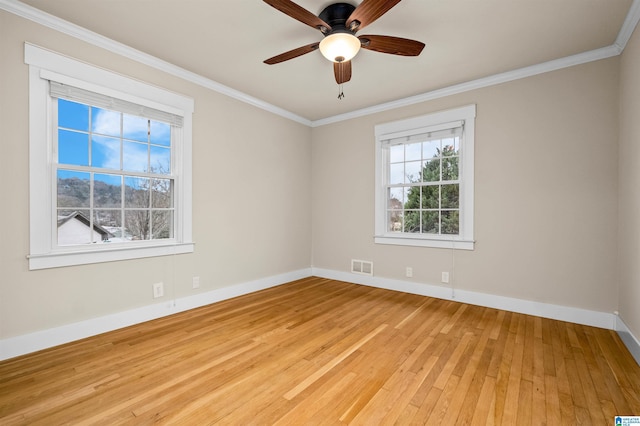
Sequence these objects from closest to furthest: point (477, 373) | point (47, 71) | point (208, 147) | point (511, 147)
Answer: point (477, 373)
point (47, 71)
point (511, 147)
point (208, 147)

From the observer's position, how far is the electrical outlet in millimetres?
3157

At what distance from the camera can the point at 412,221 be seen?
14.0 ft

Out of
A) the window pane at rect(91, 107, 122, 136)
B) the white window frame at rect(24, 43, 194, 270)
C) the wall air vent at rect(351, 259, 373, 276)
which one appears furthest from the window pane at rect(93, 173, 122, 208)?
the wall air vent at rect(351, 259, 373, 276)

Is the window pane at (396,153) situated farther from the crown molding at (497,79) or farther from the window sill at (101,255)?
the window sill at (101,255)

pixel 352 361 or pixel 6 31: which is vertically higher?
pixel 6 31

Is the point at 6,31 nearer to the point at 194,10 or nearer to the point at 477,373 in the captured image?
the point at 194,10

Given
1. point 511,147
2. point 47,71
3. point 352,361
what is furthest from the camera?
point 511,147

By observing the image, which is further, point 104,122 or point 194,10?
point 104,122

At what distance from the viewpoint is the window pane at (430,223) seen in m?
4.02

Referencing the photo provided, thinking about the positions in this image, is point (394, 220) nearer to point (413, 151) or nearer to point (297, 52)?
point (413, 151)

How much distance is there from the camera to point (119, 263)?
290 centimetres

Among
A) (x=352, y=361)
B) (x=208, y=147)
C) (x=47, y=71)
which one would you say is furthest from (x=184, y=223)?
(x=352, y=361)

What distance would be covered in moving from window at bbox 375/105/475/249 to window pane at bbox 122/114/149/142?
311 centimetres

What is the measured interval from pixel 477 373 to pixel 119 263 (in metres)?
3.33
